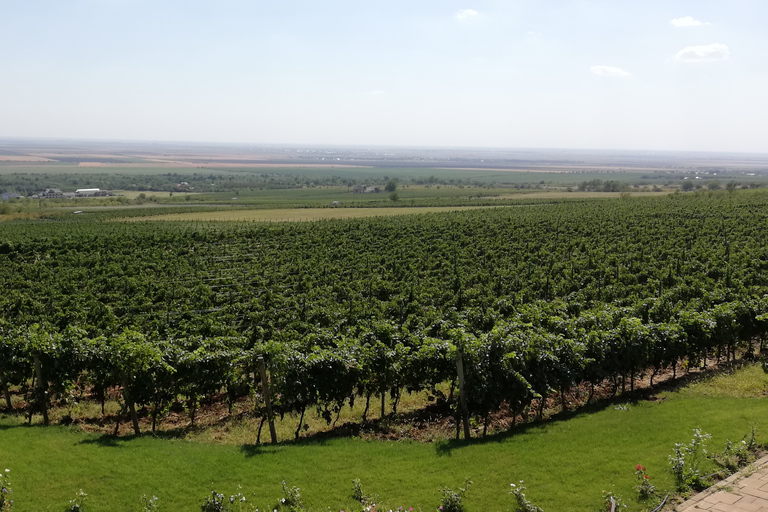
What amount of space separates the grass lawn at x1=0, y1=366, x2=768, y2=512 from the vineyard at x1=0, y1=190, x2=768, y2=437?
64.3 inches

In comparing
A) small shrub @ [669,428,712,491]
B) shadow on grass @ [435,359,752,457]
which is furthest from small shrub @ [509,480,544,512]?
small shrub @ [669,428,712,491]

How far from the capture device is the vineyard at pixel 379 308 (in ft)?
50.4

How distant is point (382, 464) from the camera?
12.3 metres

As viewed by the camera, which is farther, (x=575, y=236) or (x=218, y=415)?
(x=575, y=236)

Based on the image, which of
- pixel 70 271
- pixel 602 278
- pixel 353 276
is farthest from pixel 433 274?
pixel 70 271

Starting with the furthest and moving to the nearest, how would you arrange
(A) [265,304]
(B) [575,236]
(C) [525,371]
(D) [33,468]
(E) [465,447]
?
(B) [575,236], (A) [265,304], (C) [525,371], (E) [465,447], (D) [33,468]

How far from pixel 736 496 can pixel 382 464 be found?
24.2 feet

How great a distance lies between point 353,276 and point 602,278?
16.5 metres

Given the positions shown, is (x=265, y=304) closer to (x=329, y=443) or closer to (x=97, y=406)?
(x=97, y=406)

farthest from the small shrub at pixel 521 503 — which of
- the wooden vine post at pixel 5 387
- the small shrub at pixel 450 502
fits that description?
the wooden vine post at pixel 5 387

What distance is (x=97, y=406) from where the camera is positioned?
18500 mm

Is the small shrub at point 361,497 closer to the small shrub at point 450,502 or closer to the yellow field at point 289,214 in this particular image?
the small shrub at point 450,502

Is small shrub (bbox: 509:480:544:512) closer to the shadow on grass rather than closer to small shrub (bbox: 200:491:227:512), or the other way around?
the shadow on grass

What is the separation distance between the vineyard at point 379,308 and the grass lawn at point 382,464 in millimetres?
1633
